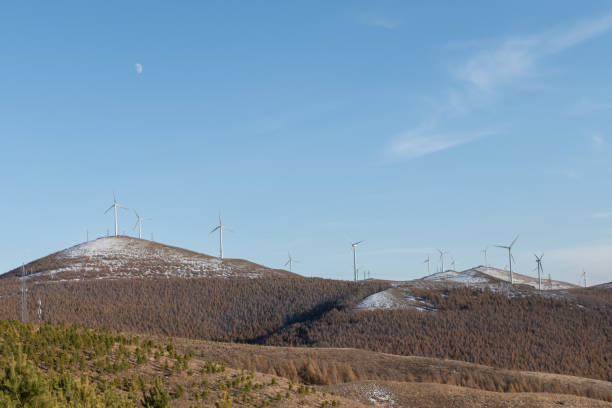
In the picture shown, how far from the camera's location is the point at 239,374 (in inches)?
736

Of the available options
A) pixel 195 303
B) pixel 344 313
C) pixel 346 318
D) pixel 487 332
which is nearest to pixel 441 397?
pixel 487 332

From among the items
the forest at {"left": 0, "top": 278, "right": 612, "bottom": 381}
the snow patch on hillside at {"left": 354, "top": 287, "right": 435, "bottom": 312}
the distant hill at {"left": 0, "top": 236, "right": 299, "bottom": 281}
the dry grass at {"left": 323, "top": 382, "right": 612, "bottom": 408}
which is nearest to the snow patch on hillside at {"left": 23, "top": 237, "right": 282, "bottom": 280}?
the distant hill at {"left": 0, "top": 236, "right": 299, "bottom": 281}

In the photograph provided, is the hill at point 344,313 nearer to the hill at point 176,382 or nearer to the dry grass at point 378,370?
the dry grass at point 378,370

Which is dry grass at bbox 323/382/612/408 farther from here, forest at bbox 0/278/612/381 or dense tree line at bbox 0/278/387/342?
dense tree line at bbox 0/278/387/342

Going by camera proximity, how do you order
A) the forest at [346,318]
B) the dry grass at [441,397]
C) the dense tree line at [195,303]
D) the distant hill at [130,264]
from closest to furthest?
1. the dry grass at [441,397]
2. the forest at [346,318]
3. the dense tree line at [195,303]
4. the distant hill at [130,264]

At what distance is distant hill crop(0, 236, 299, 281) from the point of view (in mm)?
78750

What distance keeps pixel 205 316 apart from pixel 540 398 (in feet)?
144

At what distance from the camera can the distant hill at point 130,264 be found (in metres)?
78.8

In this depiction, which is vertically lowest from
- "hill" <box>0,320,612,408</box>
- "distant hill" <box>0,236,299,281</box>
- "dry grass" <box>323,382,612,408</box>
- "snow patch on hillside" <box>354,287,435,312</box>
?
"dry grass" <box>323,382,612,408</box>

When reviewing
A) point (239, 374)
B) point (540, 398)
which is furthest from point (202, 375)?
point (540, 398)

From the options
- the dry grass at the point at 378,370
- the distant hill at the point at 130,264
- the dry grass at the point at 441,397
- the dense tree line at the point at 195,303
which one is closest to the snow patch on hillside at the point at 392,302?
the dense tree line at the point at 195,303

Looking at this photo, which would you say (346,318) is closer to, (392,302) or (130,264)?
Result: (392,302)

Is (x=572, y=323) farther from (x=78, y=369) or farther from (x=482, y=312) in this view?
(x=78, y=369)

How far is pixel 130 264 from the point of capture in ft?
276
